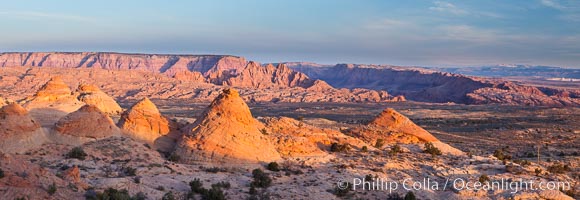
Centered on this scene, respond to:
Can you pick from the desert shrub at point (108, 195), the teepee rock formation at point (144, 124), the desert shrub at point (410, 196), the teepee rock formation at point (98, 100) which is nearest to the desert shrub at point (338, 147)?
the teepee rock formation at point (144, 124)

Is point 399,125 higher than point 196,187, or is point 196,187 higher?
point 196,187

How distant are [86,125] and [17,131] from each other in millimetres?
3072

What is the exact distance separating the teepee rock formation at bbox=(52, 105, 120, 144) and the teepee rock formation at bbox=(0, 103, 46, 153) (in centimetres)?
98

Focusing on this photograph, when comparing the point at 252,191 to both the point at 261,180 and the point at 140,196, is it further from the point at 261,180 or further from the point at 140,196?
the point at 140,196

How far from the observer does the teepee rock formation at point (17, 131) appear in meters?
21.0

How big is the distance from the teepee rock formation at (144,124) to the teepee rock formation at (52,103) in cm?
595

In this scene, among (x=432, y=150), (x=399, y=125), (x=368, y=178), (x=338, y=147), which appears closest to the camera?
(x=368, y=178)

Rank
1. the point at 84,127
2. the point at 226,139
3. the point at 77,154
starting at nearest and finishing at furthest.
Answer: the point at 77,154, the point at 84,127, the point at 226,139

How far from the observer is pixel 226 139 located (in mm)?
23969

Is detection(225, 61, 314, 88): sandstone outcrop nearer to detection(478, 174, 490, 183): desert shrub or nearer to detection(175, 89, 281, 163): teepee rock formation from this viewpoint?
detection(175, 89, 281, 163): teepee rock formation

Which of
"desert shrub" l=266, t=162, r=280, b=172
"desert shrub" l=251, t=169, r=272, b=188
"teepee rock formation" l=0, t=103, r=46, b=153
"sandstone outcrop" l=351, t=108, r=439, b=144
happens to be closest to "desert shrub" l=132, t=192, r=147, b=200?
"desert shrub" l=251, t=169, r=272, b=188

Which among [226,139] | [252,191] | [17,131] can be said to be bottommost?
[252,191]

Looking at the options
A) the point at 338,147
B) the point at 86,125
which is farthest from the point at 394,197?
the point at 86,125

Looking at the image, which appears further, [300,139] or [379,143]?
[379,143]
